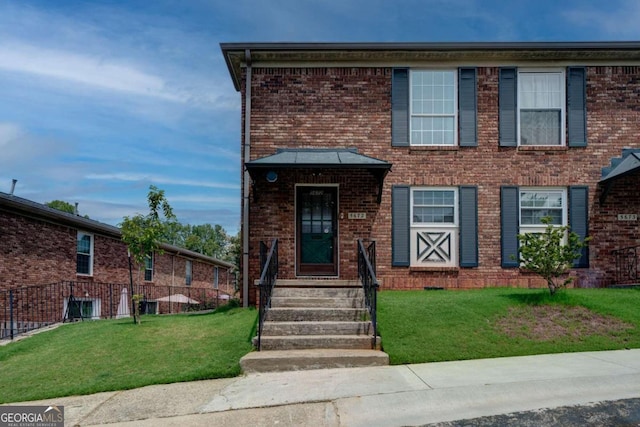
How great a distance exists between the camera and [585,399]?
5.61 m

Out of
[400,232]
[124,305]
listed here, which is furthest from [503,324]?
[124,305]

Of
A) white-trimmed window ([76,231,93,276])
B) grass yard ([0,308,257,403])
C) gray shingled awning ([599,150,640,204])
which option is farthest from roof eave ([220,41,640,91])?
white-trimmed window ([76,231,93,276])

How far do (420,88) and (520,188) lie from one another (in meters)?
3.27

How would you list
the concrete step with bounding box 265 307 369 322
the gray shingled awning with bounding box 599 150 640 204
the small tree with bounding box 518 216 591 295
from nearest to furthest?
the concrete step with bounding box 265 307 369 322 < the small tree with bounding box 518 216 591 295 < the gray shingled awning with bounding box 599 150 640 204

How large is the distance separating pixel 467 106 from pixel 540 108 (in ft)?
5.70

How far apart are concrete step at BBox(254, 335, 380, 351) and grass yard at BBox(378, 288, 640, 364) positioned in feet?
1.04

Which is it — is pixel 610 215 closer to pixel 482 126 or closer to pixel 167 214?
pixel 482 126

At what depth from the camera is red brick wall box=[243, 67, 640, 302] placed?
12367mm

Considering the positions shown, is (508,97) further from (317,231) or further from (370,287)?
(370,287)

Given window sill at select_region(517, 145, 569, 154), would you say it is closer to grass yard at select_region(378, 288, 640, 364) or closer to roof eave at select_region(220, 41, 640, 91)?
roof eave at select_region(220, 41, 640, 91)

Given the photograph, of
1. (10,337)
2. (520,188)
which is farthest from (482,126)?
(10,337)

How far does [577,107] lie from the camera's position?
12.5m

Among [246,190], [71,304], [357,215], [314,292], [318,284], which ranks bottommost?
[71,304]

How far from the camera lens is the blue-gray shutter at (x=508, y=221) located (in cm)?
1228
